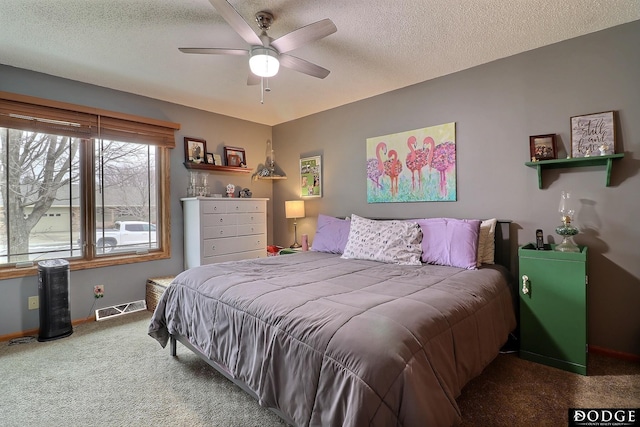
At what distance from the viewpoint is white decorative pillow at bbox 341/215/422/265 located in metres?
2.70

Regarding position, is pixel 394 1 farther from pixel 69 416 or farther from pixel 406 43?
pixel 69 416

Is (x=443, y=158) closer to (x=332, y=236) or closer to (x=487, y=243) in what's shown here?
(x=487, y=243)

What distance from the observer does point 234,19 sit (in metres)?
1.75

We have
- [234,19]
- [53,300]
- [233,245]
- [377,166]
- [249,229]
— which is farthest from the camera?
[249,229]

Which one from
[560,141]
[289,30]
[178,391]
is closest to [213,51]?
[289,30]

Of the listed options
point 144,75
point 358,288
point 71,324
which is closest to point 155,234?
point 71,324

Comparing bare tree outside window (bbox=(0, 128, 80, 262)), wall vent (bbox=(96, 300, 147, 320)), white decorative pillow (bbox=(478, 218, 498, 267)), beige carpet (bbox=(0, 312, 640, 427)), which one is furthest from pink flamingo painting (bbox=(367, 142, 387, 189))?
bare tree outside window (bbox=(0, 128, 80, 262))

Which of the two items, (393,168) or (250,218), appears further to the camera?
(250,218)

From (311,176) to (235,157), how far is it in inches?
42.9

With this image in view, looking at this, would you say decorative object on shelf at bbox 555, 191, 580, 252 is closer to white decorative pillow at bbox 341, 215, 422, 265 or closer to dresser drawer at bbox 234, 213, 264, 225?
white decorative pillow at bbox 341, 215, 422, 265

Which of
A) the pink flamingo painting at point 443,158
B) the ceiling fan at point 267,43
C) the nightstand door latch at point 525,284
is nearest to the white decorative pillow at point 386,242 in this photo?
the pink flamingo painting at point 443,158

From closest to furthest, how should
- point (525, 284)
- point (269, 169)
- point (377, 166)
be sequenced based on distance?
point (525, 284) → point (377, 166) → point (269, 169)

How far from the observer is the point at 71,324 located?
299 cm

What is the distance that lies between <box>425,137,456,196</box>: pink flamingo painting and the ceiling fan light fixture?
1799 mm
